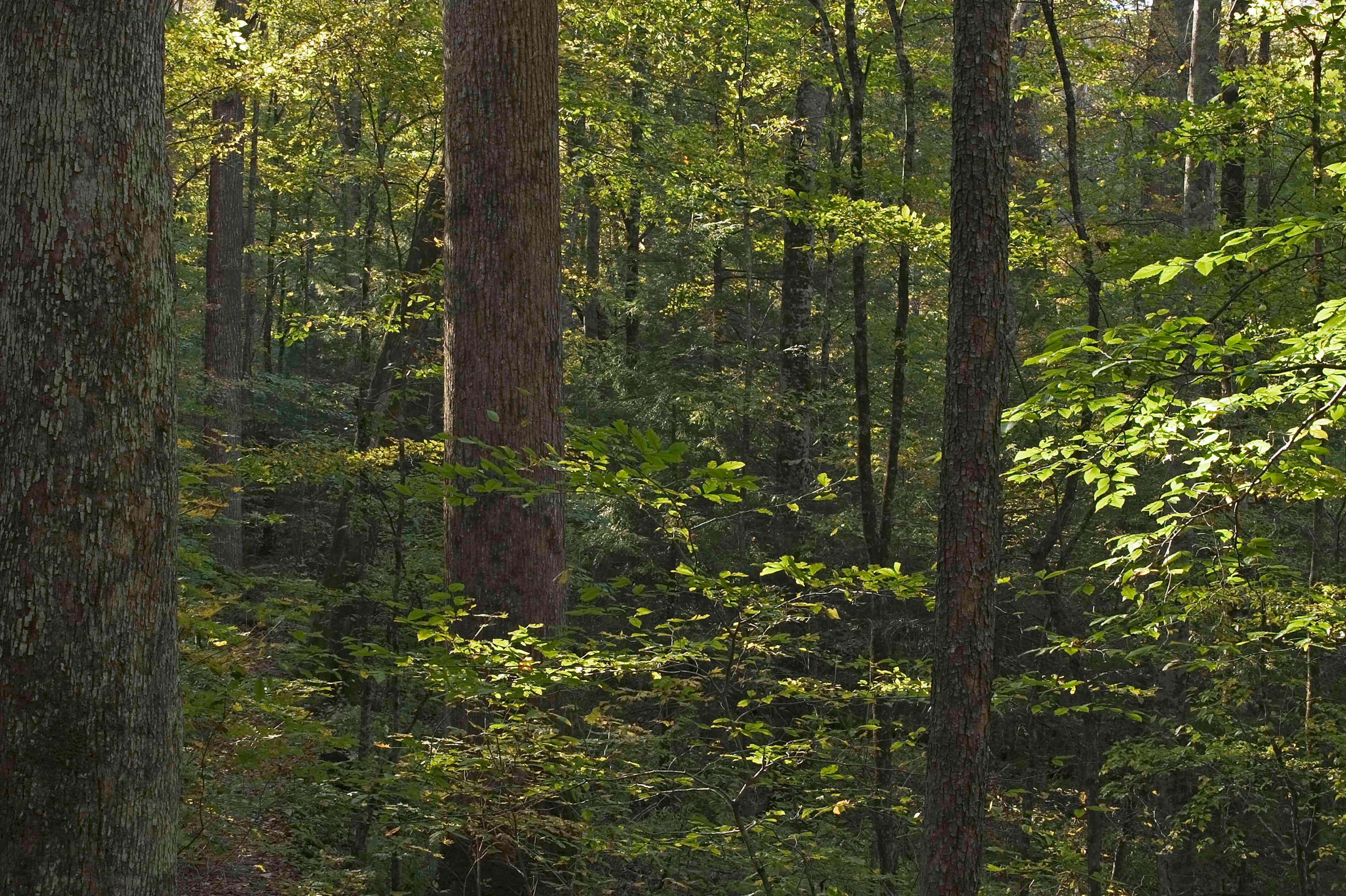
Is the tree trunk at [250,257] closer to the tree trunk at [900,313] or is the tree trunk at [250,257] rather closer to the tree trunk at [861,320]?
the tree trunk at [861,320]

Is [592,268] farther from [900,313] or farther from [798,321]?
[900,313]

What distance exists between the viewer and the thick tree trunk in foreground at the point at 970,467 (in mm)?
4059

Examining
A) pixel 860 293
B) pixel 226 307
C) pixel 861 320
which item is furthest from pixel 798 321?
pixel 226 307

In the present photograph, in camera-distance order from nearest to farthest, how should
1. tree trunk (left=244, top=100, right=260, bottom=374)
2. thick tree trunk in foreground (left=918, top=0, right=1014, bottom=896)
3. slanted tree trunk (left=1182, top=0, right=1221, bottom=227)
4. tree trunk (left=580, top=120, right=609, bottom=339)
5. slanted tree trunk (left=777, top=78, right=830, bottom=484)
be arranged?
thick tree trunk in foreground (left=918, top=0, right=1014, bottom=896)
slanted tree trunk (left=1182, top=0, right=1221, bottom=227)
slanted tree trunk (left=777, top=78, right=830, bottom=484)
tree trunk (left=580, top=120, right=609, bottom=339)
tree trunk (left=244, top=100, right=260, bottom=374)

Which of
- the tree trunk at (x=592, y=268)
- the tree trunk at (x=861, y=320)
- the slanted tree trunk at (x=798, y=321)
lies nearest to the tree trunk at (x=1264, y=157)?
the tree trunk at (x=861, y=320)

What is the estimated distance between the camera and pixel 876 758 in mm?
7180

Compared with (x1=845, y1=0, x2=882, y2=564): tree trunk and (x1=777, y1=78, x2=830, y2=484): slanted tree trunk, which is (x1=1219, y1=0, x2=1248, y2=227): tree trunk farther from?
(x1=777, y1=78, x2=830, y2=484): slanted tree trunk

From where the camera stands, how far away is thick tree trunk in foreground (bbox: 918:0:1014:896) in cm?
406

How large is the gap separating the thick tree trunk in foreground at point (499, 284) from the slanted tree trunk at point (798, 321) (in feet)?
25.1

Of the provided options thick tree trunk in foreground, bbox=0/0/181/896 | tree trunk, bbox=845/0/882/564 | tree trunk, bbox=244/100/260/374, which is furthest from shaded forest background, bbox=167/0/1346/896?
thick tree trunk in foreground, bbox=0/0/181/896

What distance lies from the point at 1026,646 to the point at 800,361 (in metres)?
5.43

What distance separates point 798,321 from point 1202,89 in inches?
217

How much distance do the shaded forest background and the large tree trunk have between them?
87mm

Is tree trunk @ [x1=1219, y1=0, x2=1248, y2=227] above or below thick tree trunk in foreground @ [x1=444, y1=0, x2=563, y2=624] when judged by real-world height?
above
